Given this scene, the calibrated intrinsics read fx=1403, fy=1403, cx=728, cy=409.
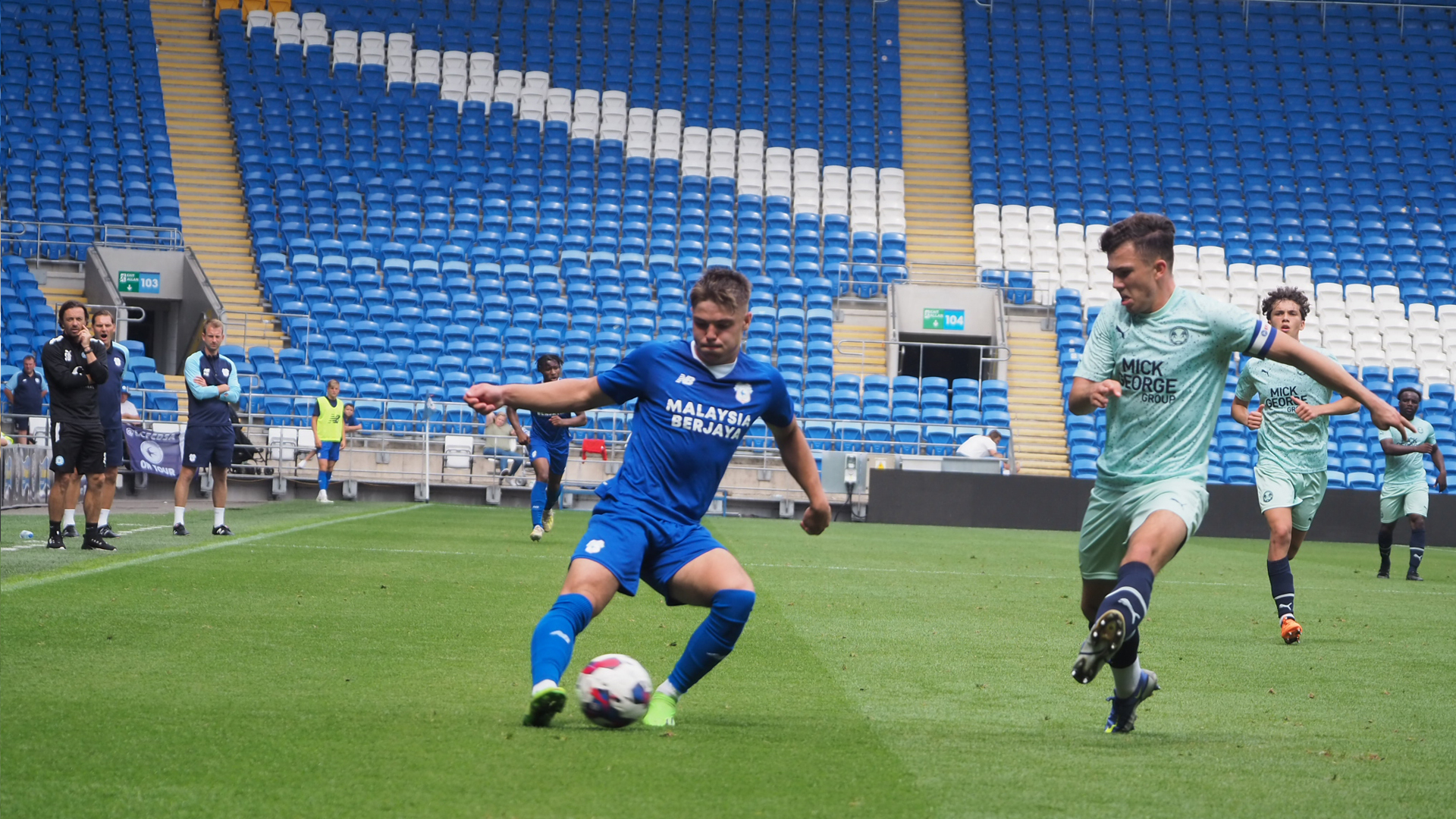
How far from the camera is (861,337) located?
97.7 ft

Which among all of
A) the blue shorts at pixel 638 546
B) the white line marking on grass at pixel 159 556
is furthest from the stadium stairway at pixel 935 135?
the blue shorts at pixel 638 546

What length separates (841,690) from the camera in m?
6.45

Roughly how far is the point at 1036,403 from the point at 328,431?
14148 mm

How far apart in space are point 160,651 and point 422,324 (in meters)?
21.6

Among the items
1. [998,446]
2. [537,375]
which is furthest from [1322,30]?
[537,375]

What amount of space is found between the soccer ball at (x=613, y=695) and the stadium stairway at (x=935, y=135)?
26.3m

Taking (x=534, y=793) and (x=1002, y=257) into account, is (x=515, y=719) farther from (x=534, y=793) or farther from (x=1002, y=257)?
(x=1002, y=257)

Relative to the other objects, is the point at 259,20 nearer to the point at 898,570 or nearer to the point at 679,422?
the point at 898,570

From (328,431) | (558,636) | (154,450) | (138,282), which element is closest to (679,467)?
(558,636)

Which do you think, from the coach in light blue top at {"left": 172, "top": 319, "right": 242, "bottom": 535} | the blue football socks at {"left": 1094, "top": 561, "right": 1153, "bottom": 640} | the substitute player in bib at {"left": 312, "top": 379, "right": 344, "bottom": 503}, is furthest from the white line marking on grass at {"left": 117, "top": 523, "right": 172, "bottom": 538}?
the blue football socks at {"left": 1094, "top": 561, "right": 1153, "bottom": 640}

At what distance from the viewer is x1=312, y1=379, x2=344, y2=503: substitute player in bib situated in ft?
73.0

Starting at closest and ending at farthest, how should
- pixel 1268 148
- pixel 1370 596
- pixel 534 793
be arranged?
1. pixel 534 793
2. pixel 1370 596
3. pixel 1268 148

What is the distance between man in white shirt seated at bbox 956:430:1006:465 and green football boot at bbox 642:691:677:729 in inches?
797

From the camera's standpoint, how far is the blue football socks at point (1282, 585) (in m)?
9.45
